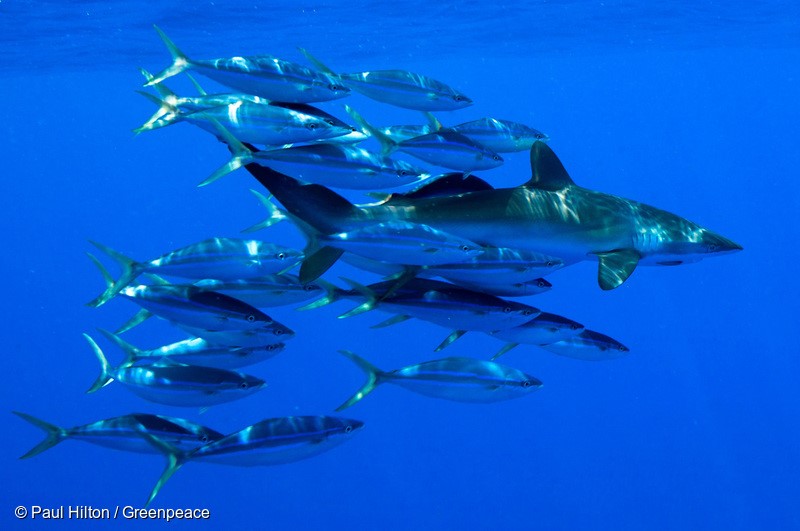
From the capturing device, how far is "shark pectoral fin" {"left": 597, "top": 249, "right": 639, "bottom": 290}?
443cm

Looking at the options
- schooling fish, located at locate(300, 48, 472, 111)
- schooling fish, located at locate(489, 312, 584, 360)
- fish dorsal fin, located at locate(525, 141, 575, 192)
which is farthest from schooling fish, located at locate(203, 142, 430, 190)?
schooling fish, located at locate(489, 312, 584, 360)

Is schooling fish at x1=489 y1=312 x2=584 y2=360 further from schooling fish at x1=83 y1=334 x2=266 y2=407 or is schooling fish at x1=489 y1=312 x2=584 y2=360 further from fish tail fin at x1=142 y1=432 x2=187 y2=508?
fish tail fin at x1=142 y1=432 x2=187 y2=508

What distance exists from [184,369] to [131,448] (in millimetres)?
787

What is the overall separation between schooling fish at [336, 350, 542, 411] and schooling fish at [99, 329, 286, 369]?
702mm

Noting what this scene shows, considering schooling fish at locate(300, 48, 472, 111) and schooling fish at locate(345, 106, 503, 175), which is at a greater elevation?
schooling fish at locate(300, 48, 472, 111)

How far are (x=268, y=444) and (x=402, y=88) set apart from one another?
2944 mm

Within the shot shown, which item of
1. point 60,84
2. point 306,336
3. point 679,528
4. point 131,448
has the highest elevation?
point 60,84

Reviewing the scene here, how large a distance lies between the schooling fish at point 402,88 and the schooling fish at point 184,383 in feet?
7.99

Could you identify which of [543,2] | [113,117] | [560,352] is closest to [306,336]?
[543,2]

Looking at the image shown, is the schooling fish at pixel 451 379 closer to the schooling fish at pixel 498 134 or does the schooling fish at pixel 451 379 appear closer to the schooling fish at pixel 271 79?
the schooling fish at pixel 498 134

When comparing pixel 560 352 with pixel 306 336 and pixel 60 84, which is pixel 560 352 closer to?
pixel 306 336

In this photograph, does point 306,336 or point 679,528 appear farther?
point 306,336

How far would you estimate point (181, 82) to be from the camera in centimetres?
4475

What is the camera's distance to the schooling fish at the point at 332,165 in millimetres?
4293
